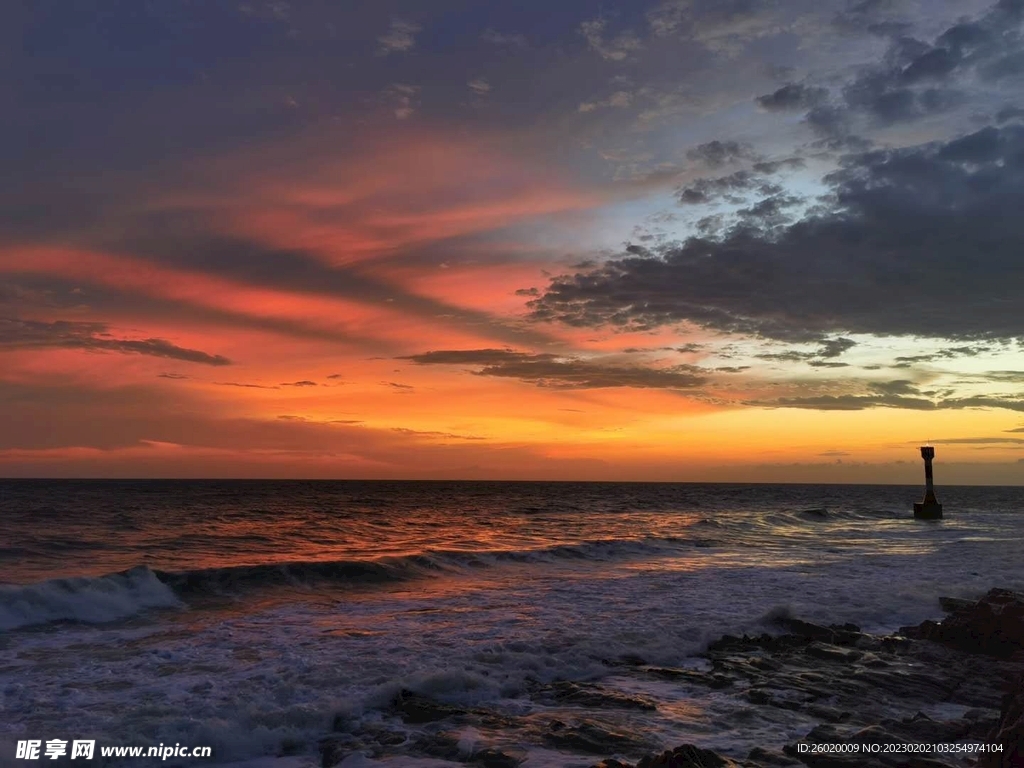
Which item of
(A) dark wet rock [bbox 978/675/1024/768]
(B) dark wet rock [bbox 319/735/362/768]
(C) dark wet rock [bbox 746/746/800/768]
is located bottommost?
(B) dark wet rock [bbox 319/735/362/768]

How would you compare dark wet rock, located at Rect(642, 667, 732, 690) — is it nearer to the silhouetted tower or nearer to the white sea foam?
the white sea foam

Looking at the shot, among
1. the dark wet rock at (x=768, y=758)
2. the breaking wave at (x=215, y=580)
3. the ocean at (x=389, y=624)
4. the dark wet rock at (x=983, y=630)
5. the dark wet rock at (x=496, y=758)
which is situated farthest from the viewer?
the breaking wave at (x=215, y=580)

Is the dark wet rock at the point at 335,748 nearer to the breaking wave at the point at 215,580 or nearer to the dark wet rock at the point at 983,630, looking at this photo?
the breaking wave at the point at 215,580

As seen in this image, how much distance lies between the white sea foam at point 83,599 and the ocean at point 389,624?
0.19 ft

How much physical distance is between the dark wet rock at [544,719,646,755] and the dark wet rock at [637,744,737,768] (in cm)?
112

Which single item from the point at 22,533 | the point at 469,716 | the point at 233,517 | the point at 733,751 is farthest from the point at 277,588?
the point at 233,517

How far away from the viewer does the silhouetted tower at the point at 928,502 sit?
56109 mm

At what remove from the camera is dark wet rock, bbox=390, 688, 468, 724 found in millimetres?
9166

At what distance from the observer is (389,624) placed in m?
15.0

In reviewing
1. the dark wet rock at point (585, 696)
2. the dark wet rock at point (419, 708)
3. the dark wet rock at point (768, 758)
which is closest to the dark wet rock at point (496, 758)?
the dark wet rock at point (419, 708)

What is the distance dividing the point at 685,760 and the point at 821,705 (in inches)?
156

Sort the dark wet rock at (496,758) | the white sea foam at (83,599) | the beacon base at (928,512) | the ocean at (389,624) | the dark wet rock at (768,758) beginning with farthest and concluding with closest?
the beacon base at (928,512) < the white sea foam at (83,599) < the ocean at (389,624) < the dark wet rock at (496,758) < the dark wet rock at (768,758)

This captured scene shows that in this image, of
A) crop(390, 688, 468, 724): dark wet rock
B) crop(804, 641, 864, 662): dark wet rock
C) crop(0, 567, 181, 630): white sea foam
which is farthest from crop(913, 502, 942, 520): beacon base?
crop(390, 688, 468, 724): dark wet rock

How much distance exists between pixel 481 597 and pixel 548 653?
667 centimetres
